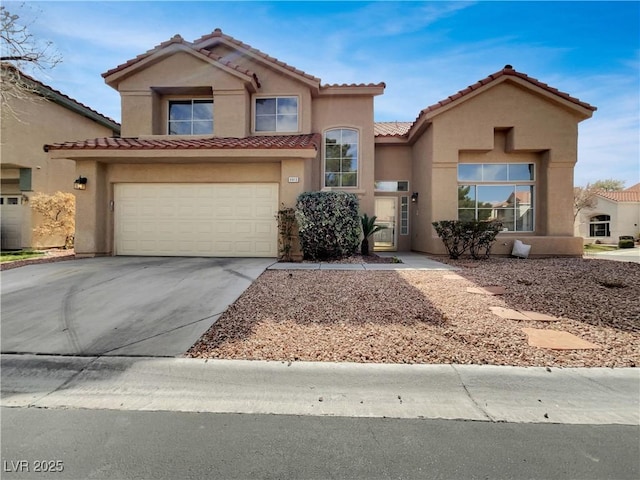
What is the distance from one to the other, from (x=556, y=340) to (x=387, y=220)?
10193mm

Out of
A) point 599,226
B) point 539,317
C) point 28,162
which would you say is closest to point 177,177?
point 28,162

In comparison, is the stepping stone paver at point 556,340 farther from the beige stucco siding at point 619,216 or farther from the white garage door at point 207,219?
the beige stucco siding at point 619,216

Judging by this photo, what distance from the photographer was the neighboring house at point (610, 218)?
89.3 ft

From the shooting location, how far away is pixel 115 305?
17.0 ft

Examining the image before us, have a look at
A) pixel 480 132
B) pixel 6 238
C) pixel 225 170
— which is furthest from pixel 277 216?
pixel 6 238

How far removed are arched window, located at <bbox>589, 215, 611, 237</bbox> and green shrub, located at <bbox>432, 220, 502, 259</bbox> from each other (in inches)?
1067

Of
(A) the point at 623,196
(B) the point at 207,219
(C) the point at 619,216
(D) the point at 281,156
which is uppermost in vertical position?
(A) the point at 623,196

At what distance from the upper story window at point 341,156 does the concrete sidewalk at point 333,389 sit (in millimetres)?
9957

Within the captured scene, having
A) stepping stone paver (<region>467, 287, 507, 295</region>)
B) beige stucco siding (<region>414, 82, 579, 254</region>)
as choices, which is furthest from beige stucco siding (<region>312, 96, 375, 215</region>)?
stepping stone paver (<region>467, 287, 507, 295</region>)

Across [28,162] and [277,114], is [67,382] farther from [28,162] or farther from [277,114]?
[28,162]

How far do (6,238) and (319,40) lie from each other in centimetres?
1482

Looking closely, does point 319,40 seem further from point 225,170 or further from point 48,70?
point 48,70

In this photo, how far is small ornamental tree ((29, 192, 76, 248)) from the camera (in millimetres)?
12344

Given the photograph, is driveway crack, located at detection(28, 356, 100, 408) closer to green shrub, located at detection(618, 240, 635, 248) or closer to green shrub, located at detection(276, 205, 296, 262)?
green shrub, located at detection(276, 205, 296, 262)
